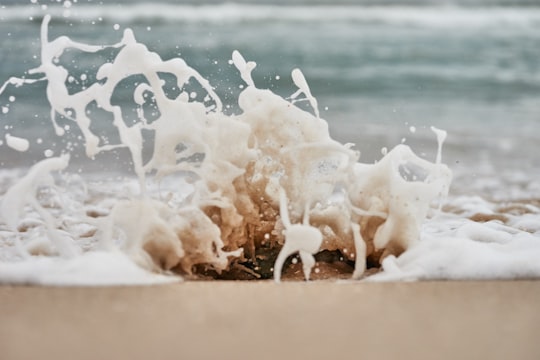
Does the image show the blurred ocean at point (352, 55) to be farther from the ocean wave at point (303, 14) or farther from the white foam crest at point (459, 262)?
the white foam crest at point (459, 262)

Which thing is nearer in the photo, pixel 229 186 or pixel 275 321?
pixel 275 321

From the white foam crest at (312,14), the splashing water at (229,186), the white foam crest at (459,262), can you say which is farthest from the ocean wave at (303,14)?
the white foam crest at (459,262)

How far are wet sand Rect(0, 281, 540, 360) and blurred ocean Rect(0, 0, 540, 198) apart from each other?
10.8ft

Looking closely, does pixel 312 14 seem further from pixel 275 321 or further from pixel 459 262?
pixel 275 321

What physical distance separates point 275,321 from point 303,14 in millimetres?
7686

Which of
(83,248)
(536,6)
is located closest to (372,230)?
(83,248)

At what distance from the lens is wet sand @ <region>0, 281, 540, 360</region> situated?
1.38 meters

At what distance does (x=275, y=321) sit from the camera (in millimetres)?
1525

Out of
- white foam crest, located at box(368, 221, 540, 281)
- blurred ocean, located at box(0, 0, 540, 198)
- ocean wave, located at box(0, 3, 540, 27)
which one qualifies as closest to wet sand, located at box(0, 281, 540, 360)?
white foam crest, located at box(368, 221, 540, 281)

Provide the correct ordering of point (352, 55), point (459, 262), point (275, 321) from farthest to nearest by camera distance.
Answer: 1. point (352, 55)
2. point (459, 262)
3. point (275, 321)

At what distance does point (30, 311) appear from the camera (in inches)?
62.4

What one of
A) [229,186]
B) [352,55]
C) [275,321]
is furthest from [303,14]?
[275,321]

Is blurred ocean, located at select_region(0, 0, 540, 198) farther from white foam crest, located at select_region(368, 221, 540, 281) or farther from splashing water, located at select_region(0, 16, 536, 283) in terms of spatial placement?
white foam crest, located at select_region(368, 221, 540, 281)

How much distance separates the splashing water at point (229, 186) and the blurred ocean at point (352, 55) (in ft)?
9.62
